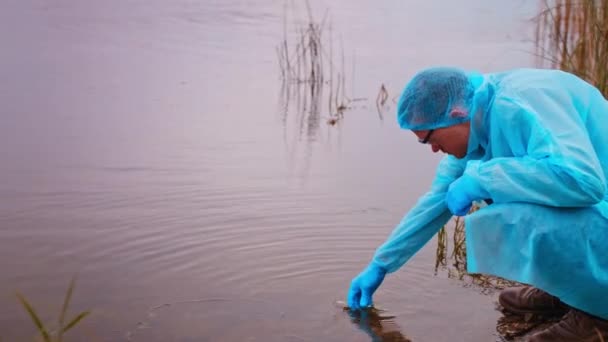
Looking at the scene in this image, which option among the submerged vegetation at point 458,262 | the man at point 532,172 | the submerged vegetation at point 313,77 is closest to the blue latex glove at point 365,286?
the man at point 532,172

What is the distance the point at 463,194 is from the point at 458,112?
0.32 meters

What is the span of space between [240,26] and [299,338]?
9566 mm

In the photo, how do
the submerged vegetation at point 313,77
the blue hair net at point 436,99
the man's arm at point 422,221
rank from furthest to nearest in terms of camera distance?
the submerged vegetation at point 313,77, the man's arm at point 422,221, the blue hair net at point 436,99

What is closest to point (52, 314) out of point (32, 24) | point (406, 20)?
point (32, 24)

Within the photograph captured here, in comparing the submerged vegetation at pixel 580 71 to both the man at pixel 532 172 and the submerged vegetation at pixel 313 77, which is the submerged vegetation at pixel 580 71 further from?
the submerged vegetation at pixel 313 77

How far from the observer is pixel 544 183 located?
320cm

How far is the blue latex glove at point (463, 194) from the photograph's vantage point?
3.43m

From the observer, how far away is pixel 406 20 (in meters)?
14.9

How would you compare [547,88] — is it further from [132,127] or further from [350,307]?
[132,127]

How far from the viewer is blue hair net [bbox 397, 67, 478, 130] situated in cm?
336

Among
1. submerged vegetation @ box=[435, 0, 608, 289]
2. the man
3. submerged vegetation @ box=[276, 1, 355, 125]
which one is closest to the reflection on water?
the man

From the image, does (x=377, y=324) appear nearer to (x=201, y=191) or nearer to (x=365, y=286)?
(x=365, y=286)

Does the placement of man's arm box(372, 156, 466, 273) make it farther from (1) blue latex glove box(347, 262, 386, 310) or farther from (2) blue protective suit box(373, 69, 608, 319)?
(2) blue protective suit box(373, 69, 608, 319)

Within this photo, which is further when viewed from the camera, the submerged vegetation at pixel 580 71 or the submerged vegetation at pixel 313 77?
the submerged vegetation at pixel 313 77
